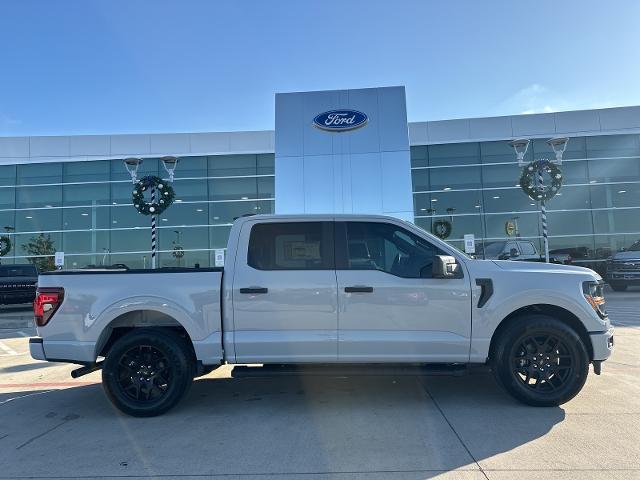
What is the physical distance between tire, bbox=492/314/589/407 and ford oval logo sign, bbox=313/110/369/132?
16.7 metres

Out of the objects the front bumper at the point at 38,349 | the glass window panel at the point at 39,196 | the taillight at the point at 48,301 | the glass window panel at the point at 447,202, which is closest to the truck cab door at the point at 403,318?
the taillight at the point at 48,301

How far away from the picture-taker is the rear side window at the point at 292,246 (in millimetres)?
5371

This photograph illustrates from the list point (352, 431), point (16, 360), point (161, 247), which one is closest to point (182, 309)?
point (352, 431)

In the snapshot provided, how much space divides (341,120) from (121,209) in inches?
517

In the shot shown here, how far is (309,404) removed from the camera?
560cm

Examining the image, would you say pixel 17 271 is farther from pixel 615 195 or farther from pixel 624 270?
pixel 615 195

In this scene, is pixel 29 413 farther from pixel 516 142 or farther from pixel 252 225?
pixel 516 142

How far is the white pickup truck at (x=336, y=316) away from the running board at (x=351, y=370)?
0.10 feet

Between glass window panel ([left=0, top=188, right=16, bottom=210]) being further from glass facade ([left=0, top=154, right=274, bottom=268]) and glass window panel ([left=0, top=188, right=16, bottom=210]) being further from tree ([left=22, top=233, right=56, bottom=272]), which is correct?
tree ([left=22, top=233, right=56, bottom=272])

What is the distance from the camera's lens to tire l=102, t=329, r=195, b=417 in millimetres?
5266

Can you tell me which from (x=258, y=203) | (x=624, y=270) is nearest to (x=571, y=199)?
(x=624, y=270)

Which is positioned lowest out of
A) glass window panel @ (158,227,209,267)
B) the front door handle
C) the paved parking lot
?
the paved parking lot

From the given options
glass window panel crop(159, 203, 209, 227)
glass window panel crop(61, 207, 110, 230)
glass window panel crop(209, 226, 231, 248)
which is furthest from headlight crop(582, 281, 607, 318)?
glass window panel crop(61, 207, 110, 230)

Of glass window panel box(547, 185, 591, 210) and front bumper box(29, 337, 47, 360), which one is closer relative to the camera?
front bumper box(29, 337, 47, 360)
